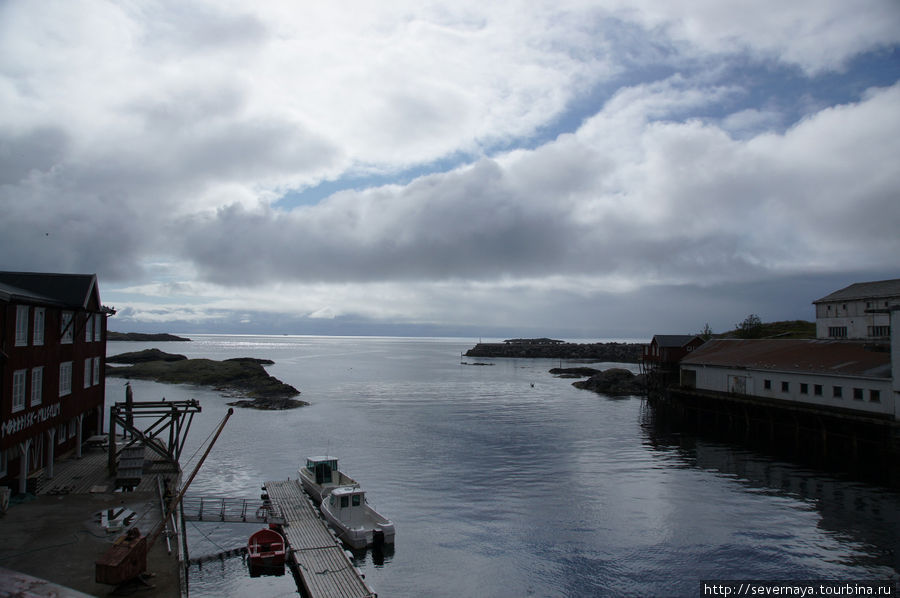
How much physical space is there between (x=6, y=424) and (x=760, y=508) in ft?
135

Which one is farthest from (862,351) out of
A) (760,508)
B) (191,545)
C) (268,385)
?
(268,385)

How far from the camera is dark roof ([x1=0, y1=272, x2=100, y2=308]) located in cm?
3148

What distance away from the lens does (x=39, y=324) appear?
2811cm

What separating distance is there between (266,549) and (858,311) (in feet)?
240

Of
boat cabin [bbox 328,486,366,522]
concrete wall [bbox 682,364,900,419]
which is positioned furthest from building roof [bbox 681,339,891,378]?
boat cabin [bbox 328,486,366,522]

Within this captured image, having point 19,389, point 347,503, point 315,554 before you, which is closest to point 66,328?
point 19,389

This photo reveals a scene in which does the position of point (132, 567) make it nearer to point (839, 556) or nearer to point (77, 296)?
point (77, 296)

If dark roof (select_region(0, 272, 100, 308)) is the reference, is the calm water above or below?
below

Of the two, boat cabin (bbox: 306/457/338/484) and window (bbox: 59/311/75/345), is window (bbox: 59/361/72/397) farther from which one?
boat cabin (bbox: 306/457/338/484)

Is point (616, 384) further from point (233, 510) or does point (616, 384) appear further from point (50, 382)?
point (50, 382)

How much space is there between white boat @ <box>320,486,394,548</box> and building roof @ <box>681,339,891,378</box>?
42.3 m

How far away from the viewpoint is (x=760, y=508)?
112ft

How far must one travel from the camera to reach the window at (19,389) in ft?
82.6

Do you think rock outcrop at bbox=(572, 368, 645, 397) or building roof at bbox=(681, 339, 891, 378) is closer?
building roof at bbox=(681, 339, 891, 378)
